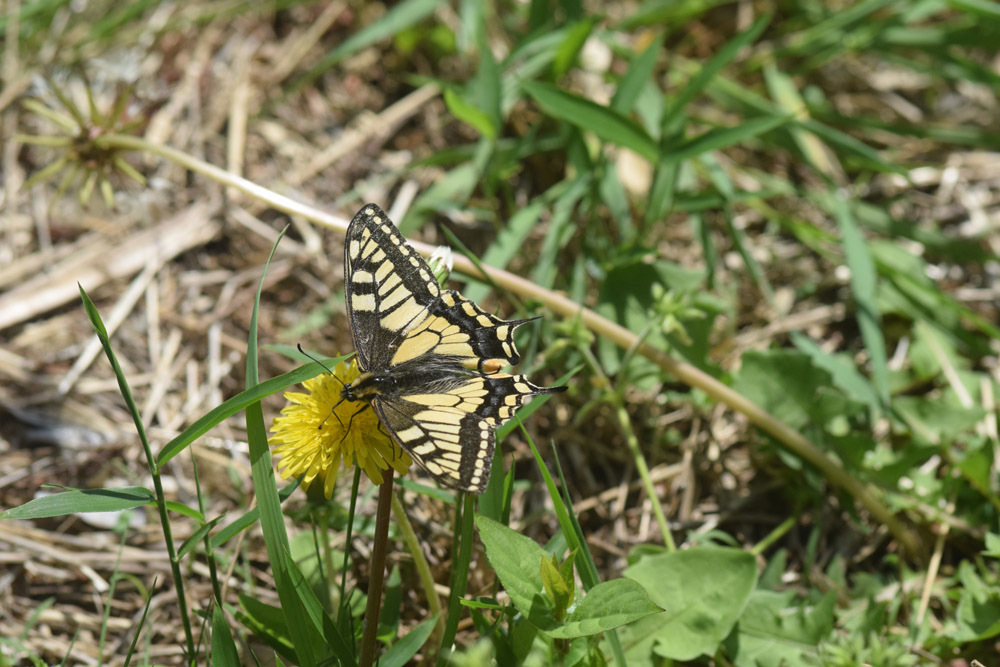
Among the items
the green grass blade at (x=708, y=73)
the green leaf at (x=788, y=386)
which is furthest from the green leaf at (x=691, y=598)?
the green grass blade at (x=708, y=73)

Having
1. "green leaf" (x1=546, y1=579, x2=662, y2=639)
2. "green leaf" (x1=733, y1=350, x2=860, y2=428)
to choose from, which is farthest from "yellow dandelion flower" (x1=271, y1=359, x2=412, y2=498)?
"green leaf" (x1=733, y1=350, x2=860, y2=428)

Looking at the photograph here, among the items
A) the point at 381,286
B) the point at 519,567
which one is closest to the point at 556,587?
the point at 519,567

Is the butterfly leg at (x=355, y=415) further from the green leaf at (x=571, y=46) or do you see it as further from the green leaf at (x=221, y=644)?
the green leaf at (x=571, y=46)

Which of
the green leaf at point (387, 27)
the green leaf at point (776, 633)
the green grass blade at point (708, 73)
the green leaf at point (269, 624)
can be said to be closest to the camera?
the green leaf at point (269, 624)

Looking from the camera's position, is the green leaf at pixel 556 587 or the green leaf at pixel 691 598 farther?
the green leaf at pixel 691 598

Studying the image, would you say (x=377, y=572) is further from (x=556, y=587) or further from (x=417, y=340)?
(x=417, y=340)

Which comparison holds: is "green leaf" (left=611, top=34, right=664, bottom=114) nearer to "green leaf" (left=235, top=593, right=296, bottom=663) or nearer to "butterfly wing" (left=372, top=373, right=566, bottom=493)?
"butterfly wing" (left=372, top=373, right=566, bottom=493)

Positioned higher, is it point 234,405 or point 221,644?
point 234,405
